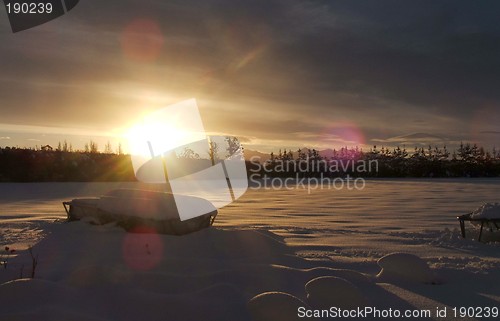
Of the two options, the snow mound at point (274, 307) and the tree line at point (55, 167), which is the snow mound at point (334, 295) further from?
the tree line at point (55, 167)

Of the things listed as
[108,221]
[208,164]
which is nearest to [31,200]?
[108,221]

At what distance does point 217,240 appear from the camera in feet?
20.0

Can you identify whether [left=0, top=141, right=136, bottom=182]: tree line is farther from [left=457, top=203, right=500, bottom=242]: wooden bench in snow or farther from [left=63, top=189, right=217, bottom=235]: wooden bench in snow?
[left=457, top=203, right=500, bottom=242]: wooden bench in snow

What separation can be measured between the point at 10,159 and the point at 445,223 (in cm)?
1701

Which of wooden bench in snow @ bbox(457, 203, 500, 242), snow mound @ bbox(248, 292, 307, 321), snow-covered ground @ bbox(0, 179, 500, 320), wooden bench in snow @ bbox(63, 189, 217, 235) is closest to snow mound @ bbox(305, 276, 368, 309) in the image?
snow-covered ground @ bbox(0, 179, 500, 320)

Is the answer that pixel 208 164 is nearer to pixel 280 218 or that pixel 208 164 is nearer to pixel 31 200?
pixel 31 200

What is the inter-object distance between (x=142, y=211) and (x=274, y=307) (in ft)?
12.7

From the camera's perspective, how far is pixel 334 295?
3.61 meters

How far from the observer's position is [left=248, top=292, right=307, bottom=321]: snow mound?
312 centimetres

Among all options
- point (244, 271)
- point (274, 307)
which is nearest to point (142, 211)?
point (244, 271)

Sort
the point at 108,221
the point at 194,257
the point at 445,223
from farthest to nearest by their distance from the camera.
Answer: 1. the point at 445,223
2. the point at 108,221
3. the point at 194,257

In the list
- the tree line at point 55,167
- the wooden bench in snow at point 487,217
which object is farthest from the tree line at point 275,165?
the wooden bench in snow at point 487,217

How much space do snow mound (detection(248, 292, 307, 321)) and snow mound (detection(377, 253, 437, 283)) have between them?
Answer: 1553mm

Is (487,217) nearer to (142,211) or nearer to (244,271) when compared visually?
(244,271)
